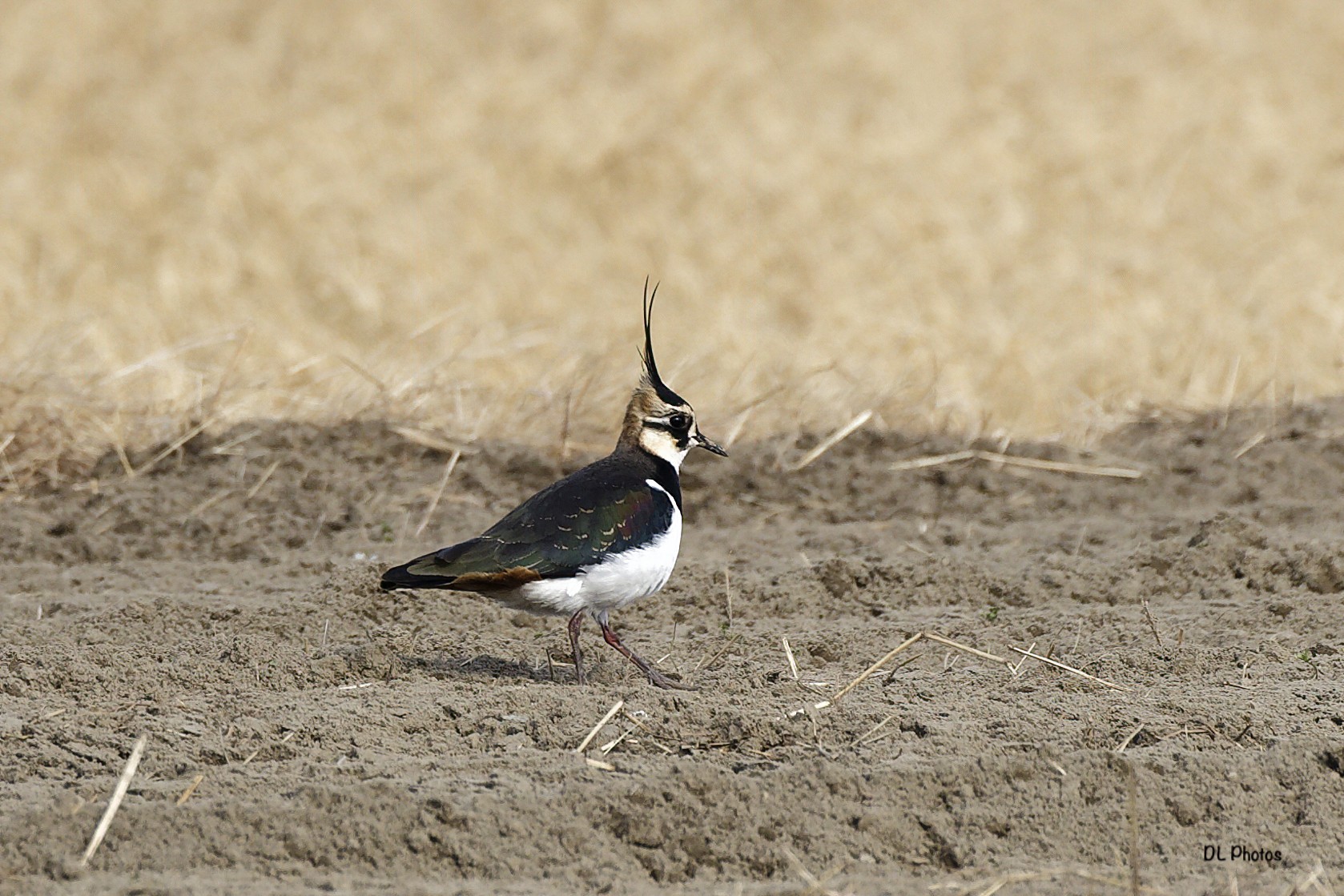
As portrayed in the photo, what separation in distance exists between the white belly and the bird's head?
0.51 m

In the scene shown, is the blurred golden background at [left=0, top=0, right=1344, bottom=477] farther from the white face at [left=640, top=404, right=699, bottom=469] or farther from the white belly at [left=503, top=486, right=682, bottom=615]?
the white belly at [left=503, top=486, right=682, bottom=615]

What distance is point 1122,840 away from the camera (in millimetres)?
3596

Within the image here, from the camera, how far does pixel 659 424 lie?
5.25m

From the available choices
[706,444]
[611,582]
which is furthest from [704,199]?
[611,582]

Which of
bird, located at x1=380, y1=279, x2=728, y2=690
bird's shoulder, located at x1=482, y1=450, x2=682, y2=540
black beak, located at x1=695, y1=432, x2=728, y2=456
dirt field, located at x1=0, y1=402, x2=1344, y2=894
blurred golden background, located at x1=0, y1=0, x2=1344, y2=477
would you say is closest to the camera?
dirt field, located at x1=0, y1=402, x2=1344, y2=894

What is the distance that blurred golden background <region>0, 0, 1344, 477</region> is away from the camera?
1104cm

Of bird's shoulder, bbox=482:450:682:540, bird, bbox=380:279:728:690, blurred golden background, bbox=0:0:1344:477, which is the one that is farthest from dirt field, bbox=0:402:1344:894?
blurred golden background, bbox=0:0:1344:477

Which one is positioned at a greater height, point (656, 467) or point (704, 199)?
point (656, 467)

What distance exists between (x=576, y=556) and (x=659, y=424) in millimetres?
740

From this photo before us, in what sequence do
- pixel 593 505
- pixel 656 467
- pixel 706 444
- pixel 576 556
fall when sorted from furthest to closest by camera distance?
1. pixel 706 444
2. pixel 656 467
3. pixel 593 505
4. pixel 576 556

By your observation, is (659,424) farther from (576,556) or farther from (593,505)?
(576,556)

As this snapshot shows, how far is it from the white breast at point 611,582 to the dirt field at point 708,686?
26 centimetres

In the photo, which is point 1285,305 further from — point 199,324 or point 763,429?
point 199,324

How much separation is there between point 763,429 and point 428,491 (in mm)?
2010
